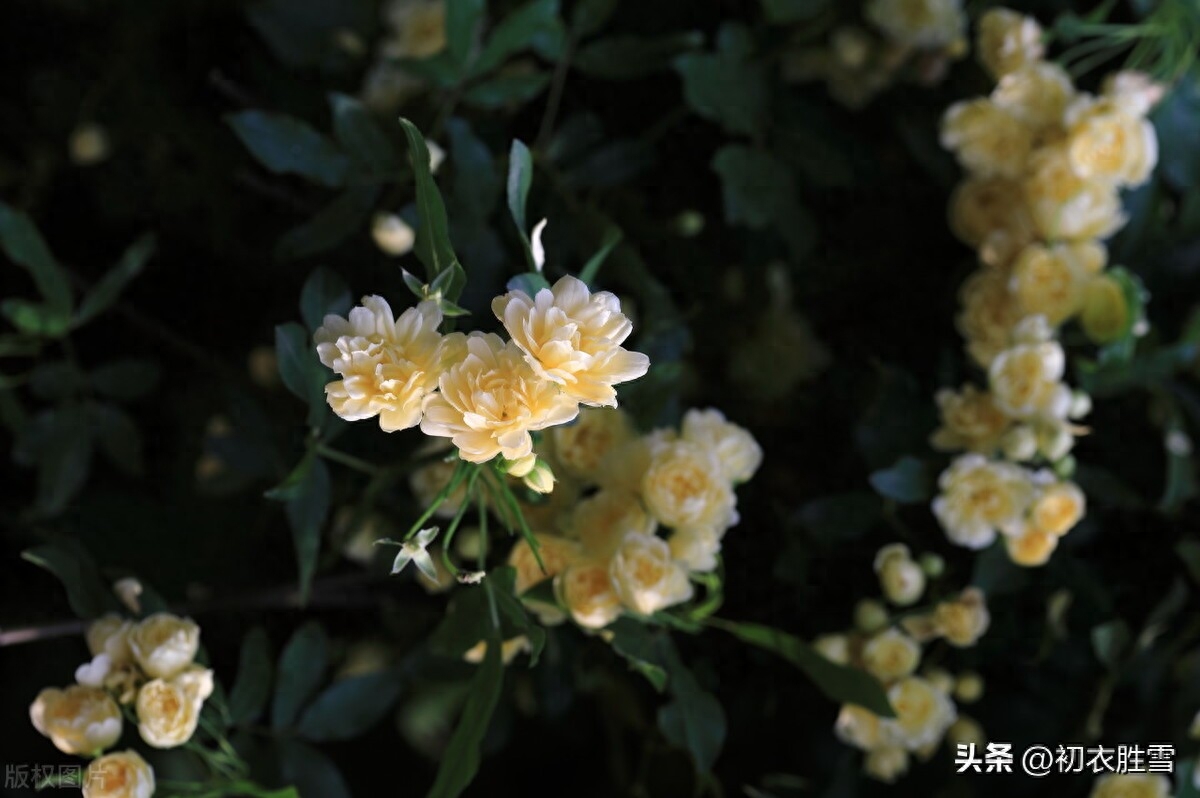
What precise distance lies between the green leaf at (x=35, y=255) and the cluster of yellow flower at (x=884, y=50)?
60cm

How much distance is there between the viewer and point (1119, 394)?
0.85 m

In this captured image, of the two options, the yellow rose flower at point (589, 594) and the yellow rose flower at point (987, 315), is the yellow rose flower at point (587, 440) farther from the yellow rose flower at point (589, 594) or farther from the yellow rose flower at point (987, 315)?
the yellow rose flower at point (987, 315)

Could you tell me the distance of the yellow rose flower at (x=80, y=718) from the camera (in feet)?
1.86

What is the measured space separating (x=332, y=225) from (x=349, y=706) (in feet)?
1.10

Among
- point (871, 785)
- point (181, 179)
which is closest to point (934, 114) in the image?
point (871, 785)

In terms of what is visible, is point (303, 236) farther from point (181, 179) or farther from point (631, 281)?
point (181, 179)

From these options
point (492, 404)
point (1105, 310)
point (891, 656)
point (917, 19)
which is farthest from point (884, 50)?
point (492, 404)

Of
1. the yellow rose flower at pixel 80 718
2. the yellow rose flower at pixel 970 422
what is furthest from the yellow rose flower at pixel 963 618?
the yellow rose flower at pixel 80 718

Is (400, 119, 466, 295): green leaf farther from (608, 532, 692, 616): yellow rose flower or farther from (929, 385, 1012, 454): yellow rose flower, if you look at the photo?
(929, 385, 1012, 454): yellow rose flower

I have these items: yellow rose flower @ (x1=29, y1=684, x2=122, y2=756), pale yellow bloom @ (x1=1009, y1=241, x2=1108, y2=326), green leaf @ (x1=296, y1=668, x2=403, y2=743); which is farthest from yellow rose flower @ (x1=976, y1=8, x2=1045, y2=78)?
yellow rose flower @ (x1=29, y1=684, x2=122, y2=756)

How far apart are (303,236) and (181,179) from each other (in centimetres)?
33

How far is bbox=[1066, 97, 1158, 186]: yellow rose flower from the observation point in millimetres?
742

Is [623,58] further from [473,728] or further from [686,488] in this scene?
[473,728]

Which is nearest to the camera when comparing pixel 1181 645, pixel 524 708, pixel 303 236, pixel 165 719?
pixel 165 719
